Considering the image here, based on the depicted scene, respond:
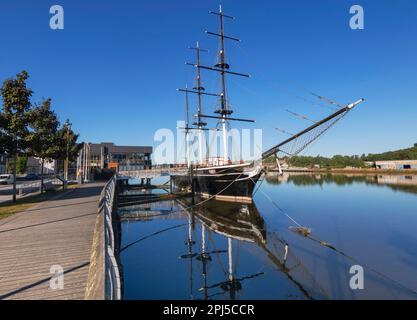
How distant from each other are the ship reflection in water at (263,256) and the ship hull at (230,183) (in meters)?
5.85

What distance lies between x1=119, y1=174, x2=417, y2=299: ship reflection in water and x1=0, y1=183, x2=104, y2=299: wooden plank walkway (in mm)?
3104

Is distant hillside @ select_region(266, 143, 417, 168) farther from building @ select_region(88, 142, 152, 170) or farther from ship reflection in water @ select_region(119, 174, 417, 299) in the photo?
ship reflection in water @ select_region(119, 174, 417, 299)

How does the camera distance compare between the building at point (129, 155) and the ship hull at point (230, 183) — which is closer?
the ship hull at point (230, 183)

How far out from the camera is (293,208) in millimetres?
31328

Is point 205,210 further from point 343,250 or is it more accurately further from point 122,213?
point 343,250

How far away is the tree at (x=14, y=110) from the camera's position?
19.2m

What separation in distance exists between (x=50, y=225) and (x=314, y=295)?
441 inches

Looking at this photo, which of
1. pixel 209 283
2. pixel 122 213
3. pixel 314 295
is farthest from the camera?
pixel 122 213

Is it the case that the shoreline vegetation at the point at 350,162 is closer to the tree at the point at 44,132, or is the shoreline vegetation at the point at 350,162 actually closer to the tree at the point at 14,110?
the tree at the point at 44,132

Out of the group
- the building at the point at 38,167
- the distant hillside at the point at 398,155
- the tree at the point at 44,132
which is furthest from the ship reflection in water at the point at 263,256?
the distant hillside at the point at 398,155

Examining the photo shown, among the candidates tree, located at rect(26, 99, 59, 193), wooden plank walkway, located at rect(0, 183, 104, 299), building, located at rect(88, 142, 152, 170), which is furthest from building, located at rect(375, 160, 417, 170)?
wooden plank walkway, located at rect(0, 183, 104, 299)
